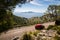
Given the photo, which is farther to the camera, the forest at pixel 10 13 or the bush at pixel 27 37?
the forest at pixel 10 13

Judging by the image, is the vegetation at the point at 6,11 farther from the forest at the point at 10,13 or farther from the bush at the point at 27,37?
the bush at the point at 27,37

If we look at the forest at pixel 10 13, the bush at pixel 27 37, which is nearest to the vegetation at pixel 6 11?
the forest at pixel 10 13

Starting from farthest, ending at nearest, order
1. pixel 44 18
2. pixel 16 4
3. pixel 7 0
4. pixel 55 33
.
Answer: pixel 44 18 → pixel 16 4 → pixel 7 0 → pixel 55 33

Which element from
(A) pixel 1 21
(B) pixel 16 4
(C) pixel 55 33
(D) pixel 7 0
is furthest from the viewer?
(A) pixel 1 21

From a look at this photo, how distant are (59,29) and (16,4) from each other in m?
5.52

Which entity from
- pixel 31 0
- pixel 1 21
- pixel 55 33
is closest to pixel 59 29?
pixel 55 33

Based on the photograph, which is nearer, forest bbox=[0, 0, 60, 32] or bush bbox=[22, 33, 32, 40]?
bush bbox=[22, 33, 32, 40]

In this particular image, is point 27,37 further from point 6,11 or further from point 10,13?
point 10,13

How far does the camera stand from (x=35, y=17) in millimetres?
31391

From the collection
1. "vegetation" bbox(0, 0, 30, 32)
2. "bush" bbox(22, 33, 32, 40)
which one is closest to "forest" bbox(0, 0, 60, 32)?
"vegetation" bbox(0, 0, 30, 32)

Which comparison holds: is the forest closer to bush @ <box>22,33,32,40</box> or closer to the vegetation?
the vegetation

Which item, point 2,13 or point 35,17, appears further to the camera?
point 35,17

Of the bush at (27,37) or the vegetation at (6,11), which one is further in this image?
the vegetation at (6,11)

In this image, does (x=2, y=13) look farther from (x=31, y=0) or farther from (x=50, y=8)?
(x=50, y=8)
